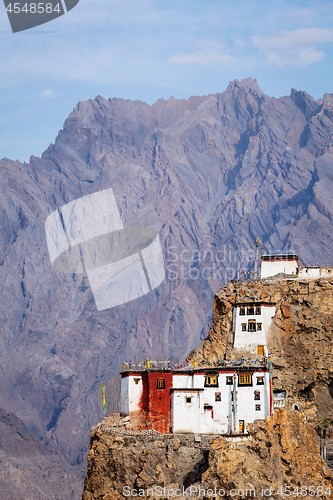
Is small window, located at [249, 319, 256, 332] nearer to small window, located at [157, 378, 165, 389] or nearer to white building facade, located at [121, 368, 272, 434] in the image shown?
white building facade, located at [121, 368, 272, 434]

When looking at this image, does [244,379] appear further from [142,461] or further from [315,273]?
[315,273]

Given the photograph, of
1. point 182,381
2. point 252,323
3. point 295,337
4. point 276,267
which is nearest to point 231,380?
point 182,381

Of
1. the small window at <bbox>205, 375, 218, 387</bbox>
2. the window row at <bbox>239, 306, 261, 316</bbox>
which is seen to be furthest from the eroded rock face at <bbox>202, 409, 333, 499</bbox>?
the window row at <bbox>239, 306, 261, 316</bbox>

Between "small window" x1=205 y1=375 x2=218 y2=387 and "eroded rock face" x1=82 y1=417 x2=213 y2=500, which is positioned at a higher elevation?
"small window" x1=205 y1=375 x2=218 y2=387

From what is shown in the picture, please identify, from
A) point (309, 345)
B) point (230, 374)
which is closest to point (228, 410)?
point (230, 374)

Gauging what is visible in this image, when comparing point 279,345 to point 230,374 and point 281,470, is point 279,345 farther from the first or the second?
point 281,470

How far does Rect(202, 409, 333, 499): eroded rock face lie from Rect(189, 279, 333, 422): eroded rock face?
1195cm

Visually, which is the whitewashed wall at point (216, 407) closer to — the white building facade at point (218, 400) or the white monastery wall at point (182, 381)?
the white building facade at point (218, 400)

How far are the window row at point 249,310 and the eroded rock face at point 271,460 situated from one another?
18.7 metres

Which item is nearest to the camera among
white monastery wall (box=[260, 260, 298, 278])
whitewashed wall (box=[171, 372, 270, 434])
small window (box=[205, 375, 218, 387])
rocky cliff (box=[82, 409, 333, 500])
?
rocky cliff (box=[82, 409, 333, 500])

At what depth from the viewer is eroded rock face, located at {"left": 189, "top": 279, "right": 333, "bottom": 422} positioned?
118438 millimetres

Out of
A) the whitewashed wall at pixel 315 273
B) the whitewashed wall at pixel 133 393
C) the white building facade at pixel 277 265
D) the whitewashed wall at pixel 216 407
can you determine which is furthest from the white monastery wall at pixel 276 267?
the whitewashed wall at pixel 133 393

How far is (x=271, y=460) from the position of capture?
98125 mm

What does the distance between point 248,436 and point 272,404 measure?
6.50m
